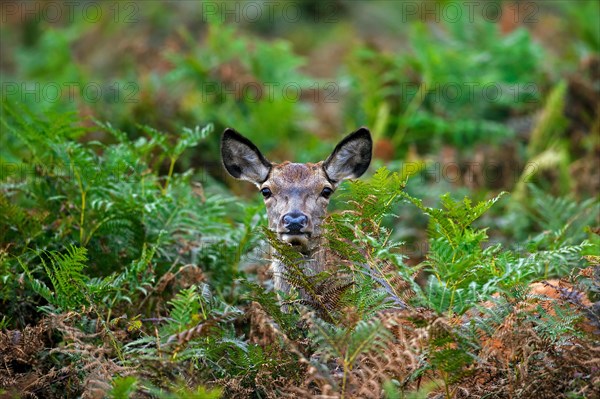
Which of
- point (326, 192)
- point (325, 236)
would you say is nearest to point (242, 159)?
point (326, 192)

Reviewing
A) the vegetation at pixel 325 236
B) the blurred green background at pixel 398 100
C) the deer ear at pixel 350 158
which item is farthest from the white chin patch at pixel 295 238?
the blurred green background at pixel 398 100

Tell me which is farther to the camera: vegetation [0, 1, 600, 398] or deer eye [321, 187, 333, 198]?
deer eye [321, 187, 333, 198]

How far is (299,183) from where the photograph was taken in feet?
23.1

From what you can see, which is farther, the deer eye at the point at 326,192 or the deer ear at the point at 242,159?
the deer ear at the point at 242,159

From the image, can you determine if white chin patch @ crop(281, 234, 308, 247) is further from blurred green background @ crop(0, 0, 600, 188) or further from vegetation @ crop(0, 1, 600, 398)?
blurred green background @ crop(0, 0, 600, 188)

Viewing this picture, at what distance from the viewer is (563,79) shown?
40.9 ft

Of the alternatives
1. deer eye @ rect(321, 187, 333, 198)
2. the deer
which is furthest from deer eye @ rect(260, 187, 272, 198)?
deer eye @ rect(321, 187, 333, 198)

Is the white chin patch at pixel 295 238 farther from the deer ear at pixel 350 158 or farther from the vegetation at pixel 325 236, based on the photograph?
the deer ear at pixel 350 158

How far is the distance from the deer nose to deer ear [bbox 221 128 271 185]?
835 millimetres

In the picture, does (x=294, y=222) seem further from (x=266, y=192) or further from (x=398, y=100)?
(x=398, y=100)

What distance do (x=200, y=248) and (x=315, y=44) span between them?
1127 centimetres

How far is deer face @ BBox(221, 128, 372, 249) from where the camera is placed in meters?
6.65

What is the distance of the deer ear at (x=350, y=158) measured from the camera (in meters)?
7.12

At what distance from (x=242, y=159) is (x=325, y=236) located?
179cm
